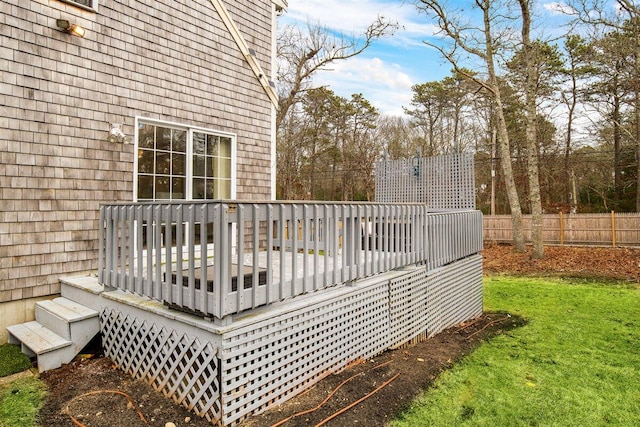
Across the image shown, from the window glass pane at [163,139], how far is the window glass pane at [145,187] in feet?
1.50

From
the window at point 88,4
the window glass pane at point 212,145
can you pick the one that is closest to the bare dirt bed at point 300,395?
the window glass pane at point 212,145

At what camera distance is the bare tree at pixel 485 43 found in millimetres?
12055

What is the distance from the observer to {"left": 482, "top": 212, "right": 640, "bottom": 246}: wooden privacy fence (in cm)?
1216

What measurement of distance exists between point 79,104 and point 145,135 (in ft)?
2.77

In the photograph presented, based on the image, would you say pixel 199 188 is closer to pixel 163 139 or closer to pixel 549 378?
pixel 163 139

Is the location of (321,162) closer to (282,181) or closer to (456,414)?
(282,181)

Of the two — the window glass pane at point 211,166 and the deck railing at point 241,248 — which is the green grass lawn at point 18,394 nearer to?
the deck railing at point 241,248

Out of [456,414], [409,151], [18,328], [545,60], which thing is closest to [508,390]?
[456,414]

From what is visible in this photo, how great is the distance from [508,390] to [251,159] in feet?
15.9

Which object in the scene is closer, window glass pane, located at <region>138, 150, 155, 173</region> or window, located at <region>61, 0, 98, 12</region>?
window, located at <region>61, 0, 98, 12</region>

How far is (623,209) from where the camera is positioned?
19.0m

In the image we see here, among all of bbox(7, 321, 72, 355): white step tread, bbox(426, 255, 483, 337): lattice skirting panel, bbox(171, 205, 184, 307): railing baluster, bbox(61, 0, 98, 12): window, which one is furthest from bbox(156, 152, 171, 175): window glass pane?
bbox(426, 255, 483, 337): lattice skirting panel

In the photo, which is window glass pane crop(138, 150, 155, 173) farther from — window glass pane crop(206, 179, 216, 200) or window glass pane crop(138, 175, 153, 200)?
window glass pane crop(206, 179, 216, 200)

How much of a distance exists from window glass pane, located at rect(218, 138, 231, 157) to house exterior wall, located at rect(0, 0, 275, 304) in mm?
237
